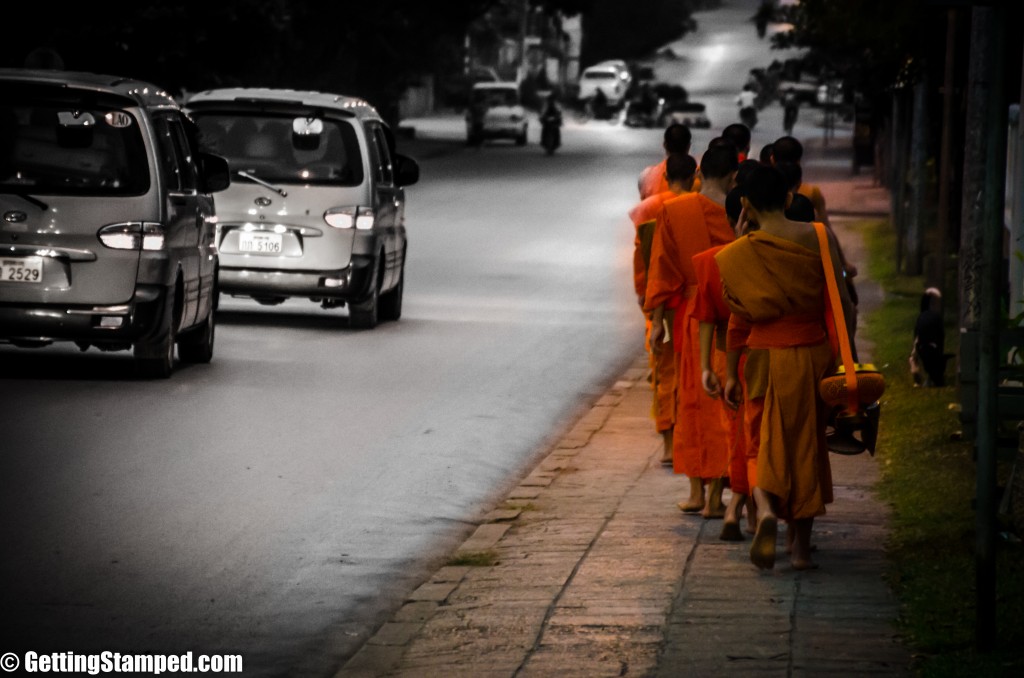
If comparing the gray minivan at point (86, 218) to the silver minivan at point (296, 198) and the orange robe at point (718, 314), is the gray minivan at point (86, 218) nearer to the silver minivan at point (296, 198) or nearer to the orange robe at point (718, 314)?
the silver minivan at point (296, 198)

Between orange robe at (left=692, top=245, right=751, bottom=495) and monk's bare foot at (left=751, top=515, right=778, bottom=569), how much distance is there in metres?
0.49

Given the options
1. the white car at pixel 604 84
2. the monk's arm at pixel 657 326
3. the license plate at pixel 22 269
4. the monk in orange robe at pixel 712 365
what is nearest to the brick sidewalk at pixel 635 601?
the monk in orange robe at pixel 712 365

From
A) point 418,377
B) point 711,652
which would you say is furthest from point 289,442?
point 711,652

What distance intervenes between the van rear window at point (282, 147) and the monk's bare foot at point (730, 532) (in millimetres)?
9037

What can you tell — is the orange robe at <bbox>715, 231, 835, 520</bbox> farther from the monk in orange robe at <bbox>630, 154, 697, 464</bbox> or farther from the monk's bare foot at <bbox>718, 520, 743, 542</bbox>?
the monk in orange robe at <bbox>630, 154, 697, 464</bbox>

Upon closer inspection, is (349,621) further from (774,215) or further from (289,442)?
(289,442)

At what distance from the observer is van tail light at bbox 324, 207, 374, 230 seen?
16969 mm

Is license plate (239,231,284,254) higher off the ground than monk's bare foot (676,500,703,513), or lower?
higher

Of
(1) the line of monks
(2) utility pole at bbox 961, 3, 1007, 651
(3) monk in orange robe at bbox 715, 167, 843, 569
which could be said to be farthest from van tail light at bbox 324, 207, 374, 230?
(2) utility pole at bbox 961, 3, 1007, 651

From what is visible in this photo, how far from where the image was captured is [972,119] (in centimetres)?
1217

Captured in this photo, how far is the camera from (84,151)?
1327 centimetres

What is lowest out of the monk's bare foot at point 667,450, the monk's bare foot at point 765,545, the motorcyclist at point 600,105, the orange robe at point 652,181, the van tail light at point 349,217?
the motorcyclist at point 600,105

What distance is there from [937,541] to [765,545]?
928mm

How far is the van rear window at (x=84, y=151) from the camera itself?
13.2 metres
